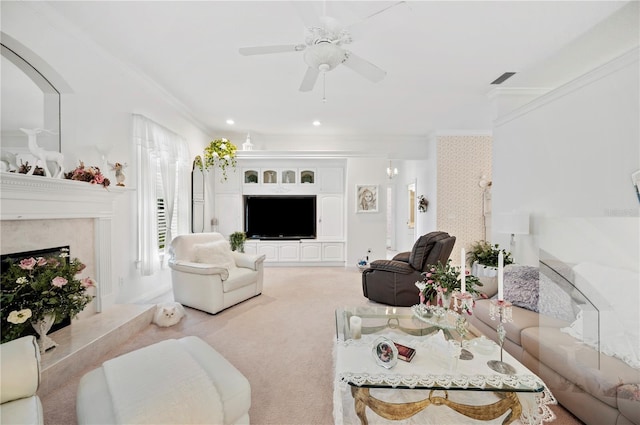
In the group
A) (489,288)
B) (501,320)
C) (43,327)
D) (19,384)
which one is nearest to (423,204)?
(489,288)

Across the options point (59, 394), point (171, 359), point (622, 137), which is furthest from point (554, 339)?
point (59, 394)

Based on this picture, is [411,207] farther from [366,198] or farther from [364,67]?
[364,67]

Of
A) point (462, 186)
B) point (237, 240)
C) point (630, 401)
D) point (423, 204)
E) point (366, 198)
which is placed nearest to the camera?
point (630, 401)

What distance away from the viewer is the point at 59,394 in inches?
70.7

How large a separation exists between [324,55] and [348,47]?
1152mm

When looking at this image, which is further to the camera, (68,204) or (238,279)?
(238,279)

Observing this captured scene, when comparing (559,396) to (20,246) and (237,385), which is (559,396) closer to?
(237,385)

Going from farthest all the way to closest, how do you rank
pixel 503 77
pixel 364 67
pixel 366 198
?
1. pixel 366 198
2. pixel 503 77
3. pixel 364 67

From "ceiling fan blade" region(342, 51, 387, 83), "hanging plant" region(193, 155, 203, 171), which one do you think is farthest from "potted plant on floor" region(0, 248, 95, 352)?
"hanging plant" region(193, 155, 203, 171)

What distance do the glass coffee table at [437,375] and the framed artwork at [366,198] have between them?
386 centimetres

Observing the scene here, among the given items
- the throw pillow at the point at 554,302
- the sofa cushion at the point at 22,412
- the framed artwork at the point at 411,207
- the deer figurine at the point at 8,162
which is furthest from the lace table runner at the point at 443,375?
the framed artwork at the point at 411,207

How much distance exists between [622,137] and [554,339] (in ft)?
6.29

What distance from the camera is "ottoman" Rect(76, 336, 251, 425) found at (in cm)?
116

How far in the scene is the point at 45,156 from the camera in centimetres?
215
